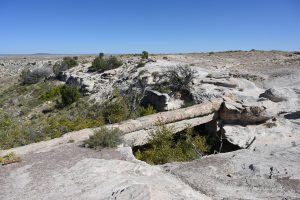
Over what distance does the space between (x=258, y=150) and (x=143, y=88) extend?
31.5ft

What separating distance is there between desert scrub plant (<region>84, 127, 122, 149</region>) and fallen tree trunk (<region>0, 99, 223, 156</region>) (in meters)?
0.69

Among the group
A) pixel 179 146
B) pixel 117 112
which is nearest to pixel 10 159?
pixel 179 146

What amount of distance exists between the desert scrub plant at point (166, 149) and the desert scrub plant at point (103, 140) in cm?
122

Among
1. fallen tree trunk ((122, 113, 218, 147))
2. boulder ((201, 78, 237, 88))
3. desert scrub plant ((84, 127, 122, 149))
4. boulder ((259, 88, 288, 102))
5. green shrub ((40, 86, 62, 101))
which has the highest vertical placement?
boulder ((201, 78, 237, 88))

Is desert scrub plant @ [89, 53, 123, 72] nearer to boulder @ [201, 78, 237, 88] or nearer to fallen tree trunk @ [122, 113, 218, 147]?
boulder @ [201, 78, 237, 88]

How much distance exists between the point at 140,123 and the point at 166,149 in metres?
1.77

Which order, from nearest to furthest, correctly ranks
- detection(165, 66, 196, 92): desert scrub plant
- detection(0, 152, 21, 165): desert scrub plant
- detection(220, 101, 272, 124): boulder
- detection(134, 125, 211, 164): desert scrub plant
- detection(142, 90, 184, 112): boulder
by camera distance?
detection(0, 152, 21, 165): desert scrub plant
detection(134, 125, 211, 164): desert scrub plant
detection(220, 101, 272, 124): boulder
detection(142, 90, 184, 112): boulder
detection(165, 66, 196, 92): desert scrub plant

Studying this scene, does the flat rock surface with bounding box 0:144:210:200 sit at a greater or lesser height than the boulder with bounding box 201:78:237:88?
lesser

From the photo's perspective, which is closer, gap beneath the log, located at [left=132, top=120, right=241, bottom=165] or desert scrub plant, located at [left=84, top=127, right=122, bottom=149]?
desert scrub plant, located at [left=84, top=127, right=122, bottom=149]

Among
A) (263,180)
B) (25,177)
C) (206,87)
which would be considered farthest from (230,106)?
(25,177)

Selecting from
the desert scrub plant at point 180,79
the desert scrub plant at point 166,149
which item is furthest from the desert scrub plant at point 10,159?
the desert scrub plant at point 180,79

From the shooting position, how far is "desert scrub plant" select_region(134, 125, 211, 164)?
10.5 meters

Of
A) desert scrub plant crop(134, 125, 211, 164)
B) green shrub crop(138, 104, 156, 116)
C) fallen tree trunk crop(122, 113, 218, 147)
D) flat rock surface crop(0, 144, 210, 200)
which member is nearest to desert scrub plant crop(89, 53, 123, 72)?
green shrub crop(138, 104, 156, 116)

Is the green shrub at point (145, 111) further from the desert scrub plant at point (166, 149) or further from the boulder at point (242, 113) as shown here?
the boulder at point (242, 113)
